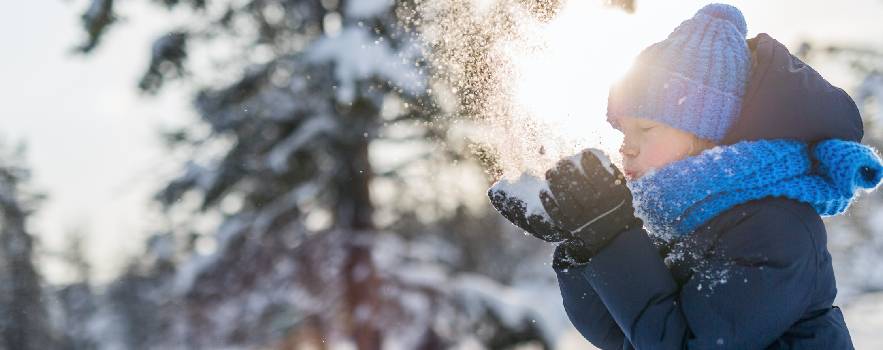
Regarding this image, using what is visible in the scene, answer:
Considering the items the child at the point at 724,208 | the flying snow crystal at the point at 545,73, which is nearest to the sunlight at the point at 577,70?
the flying snow crystal at the point at 545,73

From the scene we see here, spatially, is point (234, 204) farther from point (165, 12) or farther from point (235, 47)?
point (165, 12)

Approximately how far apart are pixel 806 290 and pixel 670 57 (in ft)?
1.77

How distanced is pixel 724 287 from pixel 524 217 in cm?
38

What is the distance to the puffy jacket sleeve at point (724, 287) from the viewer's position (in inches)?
51.9

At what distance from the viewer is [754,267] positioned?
1319 mm

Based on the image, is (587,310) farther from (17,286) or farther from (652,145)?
(17,286)

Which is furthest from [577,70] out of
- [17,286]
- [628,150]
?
[17,286]

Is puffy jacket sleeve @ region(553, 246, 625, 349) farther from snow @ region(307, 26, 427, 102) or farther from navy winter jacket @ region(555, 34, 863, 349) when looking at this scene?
snow @ region(307, 26, 427, 102)

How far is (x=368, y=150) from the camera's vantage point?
25.3 feet

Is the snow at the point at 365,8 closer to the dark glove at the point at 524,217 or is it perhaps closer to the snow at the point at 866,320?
the dark glove at the point at 524,217

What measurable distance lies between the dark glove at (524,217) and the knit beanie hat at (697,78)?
339 millimetres

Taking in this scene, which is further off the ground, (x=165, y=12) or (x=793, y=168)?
(x=165, y=12)

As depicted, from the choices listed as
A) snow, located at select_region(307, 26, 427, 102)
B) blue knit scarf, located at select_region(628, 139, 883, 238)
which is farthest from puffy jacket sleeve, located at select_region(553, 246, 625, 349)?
snow, located at select_region(307, 26, 427, 102)

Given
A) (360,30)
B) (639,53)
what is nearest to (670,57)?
(639,53)
